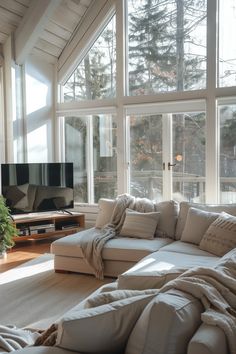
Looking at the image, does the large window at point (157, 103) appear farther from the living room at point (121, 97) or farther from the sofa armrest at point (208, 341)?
the sofa armrest at point (208, 341)

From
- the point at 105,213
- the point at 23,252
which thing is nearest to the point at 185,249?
the point at 105,213

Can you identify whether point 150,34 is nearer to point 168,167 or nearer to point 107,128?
point 107,128

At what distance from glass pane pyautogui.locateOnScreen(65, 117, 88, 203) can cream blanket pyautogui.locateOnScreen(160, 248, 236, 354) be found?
502 cm

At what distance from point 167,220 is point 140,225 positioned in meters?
0.35

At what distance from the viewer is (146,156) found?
5.96m

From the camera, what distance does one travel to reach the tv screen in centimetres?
541

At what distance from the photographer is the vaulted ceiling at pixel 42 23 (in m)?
5.43

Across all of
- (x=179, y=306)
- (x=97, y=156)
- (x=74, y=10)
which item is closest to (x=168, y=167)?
(x=97, y=156)

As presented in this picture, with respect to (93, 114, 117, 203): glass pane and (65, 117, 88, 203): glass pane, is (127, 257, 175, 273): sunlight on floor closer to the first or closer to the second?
(93, 114, 117, 203): glass pane

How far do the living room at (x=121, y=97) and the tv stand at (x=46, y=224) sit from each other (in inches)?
2.7

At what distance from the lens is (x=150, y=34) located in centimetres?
587

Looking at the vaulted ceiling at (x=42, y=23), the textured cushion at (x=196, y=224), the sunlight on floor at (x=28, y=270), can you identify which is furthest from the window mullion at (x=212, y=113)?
the sunlight on floor at (x=28, y=270)

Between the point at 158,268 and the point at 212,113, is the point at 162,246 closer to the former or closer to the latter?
the point at 158,268

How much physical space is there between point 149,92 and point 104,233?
8.78 ft
